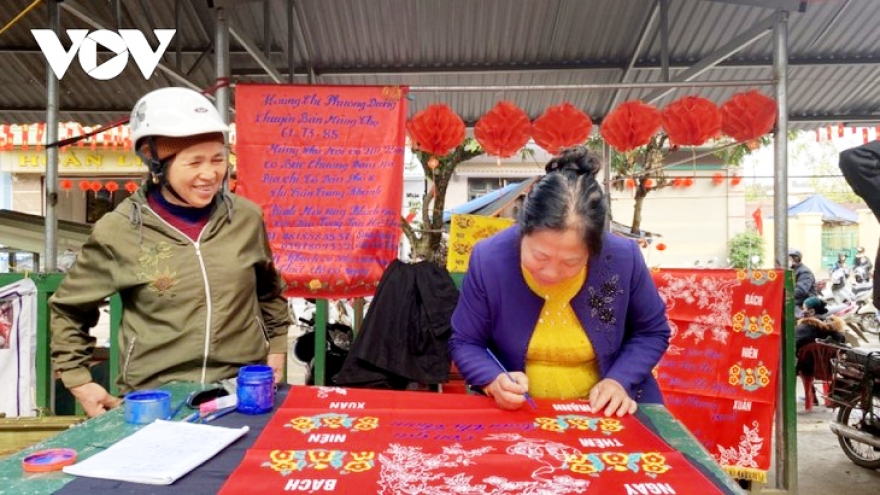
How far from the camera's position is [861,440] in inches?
187

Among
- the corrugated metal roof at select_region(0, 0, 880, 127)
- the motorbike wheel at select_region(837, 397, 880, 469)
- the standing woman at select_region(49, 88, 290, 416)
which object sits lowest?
the motorbike wheel at select_region(837, 397, 880, 469)

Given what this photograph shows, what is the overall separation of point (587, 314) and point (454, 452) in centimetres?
67

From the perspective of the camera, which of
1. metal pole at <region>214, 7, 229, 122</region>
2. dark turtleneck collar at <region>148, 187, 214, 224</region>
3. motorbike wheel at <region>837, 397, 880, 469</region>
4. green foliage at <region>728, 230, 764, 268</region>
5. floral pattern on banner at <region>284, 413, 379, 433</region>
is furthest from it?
green foliage at <region>728, 230, 764, 268</region>

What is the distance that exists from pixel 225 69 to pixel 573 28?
2805mm

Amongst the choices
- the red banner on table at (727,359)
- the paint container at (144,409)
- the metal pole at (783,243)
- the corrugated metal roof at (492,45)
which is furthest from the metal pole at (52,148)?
the metal pole at (783,243)

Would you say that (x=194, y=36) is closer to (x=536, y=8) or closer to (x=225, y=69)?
(x=225, y=69)

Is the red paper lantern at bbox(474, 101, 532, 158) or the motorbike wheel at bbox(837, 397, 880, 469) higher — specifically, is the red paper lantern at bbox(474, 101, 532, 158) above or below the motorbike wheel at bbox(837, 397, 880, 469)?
above

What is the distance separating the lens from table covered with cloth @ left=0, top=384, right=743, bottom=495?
1297mm

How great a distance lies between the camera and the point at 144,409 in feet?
5.56

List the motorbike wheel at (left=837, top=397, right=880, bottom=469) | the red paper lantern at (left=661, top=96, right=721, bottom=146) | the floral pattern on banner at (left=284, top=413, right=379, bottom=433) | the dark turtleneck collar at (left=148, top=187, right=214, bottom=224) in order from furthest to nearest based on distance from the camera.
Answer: the motorbike wheel at (left=837, top=397, right=880, bottom=469) → the red paper lantern at (left=661, top=96, right=721, bottom=146) → the dark turtleneck collar at (left=148, top=187, right=214, bottom=224) → the floral pattern on banner at (left=284, top=413, right=379, bottom=433)

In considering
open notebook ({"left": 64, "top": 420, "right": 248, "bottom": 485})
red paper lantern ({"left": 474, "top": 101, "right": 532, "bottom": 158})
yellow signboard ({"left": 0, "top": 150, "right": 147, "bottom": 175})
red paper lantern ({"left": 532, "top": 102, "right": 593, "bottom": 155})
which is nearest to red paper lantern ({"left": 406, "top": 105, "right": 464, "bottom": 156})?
red paper lantern ({"left": 474, "top": 101, "right": 532, "bottom": 158})

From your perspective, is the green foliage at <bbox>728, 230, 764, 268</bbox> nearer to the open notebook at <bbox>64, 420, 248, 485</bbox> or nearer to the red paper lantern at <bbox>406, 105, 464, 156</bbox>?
the red paper lantern at <bbox>406, 105, 464, 156</bbox>

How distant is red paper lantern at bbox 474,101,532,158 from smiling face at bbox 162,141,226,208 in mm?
3231

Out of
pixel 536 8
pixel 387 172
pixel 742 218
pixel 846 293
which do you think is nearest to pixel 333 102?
pixel 387 172
